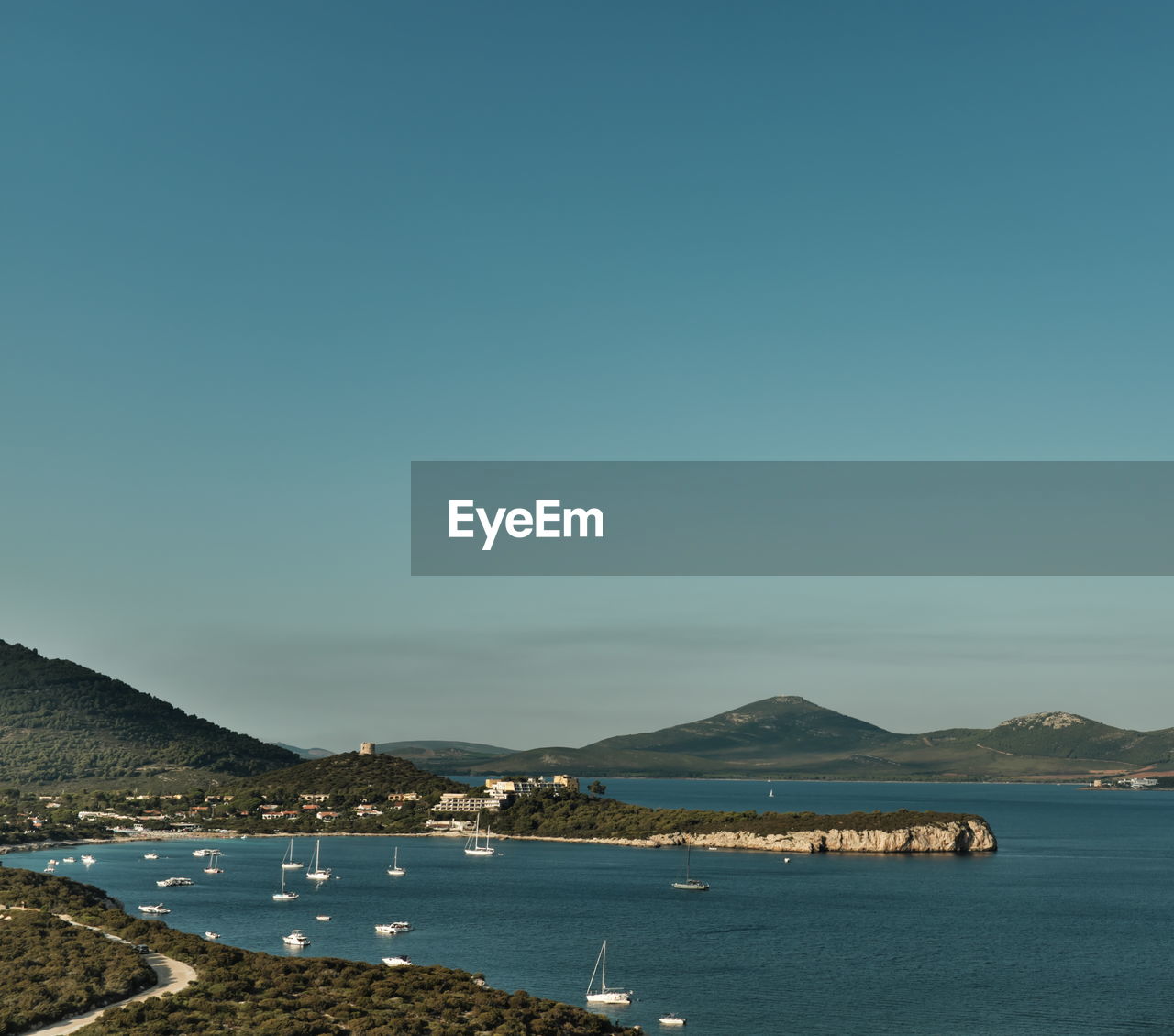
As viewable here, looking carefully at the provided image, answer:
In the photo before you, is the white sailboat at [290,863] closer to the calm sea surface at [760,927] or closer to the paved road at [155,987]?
the calm sea surface at [760,927]

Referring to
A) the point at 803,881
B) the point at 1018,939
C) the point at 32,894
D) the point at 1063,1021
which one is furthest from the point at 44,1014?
the point at 803,881

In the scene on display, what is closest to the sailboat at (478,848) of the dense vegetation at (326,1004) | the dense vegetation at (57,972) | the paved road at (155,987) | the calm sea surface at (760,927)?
the calm sea surface at (760,927)

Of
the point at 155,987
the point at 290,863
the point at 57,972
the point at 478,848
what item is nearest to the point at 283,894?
the point at 290,863

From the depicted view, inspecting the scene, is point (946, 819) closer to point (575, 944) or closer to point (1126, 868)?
point (1126, 868)

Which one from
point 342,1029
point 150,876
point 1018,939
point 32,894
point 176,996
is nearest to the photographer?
point 342,1029

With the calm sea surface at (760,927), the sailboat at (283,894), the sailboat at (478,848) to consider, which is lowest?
the calm sea surface at (760,927)

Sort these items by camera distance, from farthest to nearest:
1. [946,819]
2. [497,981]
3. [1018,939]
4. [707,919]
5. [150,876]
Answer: [946,819] < [150,876] < [707,919] < [1018,939] < [497,981]

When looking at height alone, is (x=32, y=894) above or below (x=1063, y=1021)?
above
